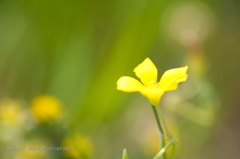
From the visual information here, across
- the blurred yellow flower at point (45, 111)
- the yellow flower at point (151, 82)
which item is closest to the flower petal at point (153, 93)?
the yellow flower at point (151, 82)

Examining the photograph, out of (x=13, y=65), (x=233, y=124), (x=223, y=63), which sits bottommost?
(x=233, y=124)

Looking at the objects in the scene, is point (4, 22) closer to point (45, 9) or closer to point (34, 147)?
point (45, 9)

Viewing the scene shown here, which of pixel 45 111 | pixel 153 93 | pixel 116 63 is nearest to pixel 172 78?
pixel 153 93

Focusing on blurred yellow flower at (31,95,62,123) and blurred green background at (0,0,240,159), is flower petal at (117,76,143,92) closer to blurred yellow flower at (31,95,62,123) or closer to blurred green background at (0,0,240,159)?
blurred yellow flower at (31,95,62,123)

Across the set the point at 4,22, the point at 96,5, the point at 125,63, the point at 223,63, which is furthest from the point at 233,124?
the point at 4,22

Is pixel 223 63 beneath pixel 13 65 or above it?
beneath

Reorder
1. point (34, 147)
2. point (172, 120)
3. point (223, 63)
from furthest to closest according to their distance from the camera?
point (223, 63) < point (172, 120) < point (34, 147)
